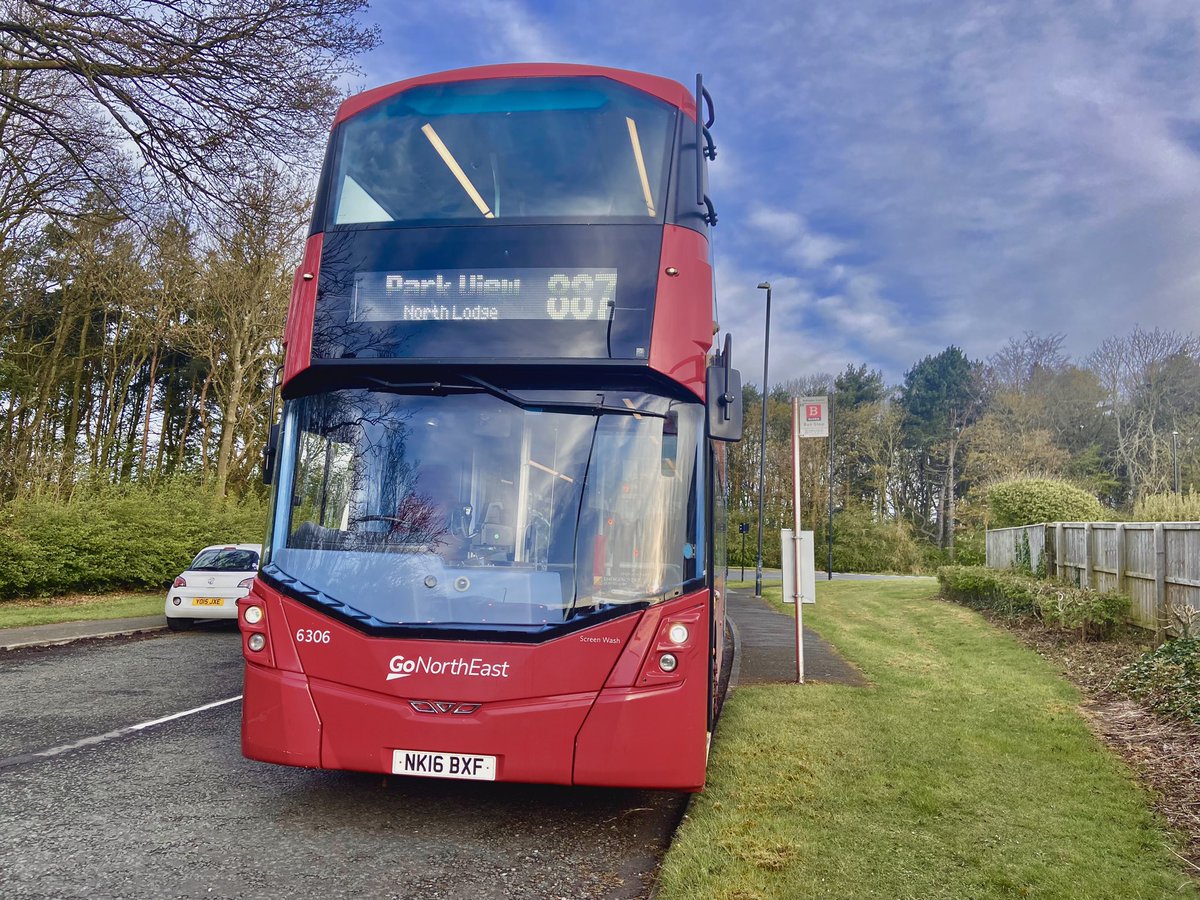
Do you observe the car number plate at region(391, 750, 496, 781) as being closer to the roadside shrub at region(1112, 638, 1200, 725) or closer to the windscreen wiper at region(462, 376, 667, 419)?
the windscreen wiper at region(462, 376, 667, 419)

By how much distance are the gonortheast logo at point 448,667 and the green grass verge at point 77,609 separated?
12663 mm

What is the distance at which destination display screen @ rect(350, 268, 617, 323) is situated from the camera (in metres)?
4.98

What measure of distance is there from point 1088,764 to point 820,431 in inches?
176

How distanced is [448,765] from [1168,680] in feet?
22.1

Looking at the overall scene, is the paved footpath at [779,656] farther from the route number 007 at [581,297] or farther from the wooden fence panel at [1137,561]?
the route number 007 at [581,297]

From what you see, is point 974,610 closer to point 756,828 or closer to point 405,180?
point 756,828

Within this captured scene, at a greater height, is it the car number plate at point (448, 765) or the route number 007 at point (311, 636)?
the route number 007 at point (311, 636)

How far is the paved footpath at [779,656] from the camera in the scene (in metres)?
9.87

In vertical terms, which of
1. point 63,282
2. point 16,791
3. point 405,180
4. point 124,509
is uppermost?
point 63,282

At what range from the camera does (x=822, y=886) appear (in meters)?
3.85

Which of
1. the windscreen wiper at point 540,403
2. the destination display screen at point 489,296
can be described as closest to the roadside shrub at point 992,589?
the windscreen wiper at point 540,403

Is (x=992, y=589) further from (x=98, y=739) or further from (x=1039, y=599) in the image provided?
(x=98, y=739)

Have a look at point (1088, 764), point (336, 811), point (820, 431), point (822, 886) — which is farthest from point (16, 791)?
point (820, 431)

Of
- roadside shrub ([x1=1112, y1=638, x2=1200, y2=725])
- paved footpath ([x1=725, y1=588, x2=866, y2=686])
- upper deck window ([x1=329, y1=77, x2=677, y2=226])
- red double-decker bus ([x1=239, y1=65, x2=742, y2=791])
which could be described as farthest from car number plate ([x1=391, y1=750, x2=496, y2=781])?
paved footpath ([x1=725, y1=588, x2=866, y2=686])
